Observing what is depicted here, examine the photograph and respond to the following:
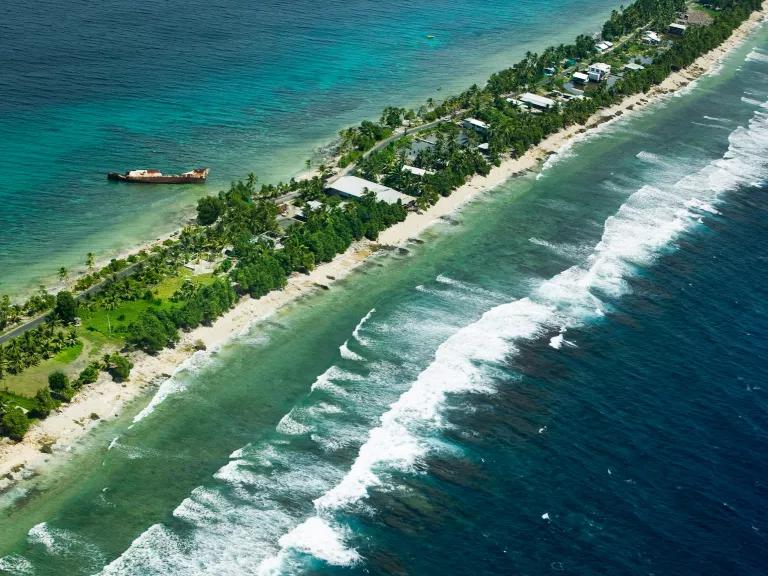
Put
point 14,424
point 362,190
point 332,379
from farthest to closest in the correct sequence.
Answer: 1. point 362,190
2. point 332,379
3. point 14,424

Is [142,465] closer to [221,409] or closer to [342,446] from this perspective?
[221,409]

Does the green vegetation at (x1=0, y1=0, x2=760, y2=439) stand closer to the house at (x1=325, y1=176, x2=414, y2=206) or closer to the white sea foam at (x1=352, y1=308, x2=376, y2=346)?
the house at (x1=325, y1=176, x2=414, y2=206)

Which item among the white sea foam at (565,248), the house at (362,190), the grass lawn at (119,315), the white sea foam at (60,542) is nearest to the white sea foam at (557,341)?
the white sea foam at (565,248)

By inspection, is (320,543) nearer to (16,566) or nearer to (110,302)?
(16,566)

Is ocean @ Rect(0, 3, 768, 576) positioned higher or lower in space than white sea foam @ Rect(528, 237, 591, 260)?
lower

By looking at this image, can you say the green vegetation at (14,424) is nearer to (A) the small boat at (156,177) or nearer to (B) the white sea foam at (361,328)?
(B) the white sea foam at (361,328)

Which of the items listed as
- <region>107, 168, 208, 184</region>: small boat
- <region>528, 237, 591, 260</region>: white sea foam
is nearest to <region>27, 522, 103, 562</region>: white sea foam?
<region>107, 168, 208, 184</region>: small boat

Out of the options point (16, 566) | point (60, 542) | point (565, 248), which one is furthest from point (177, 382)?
point (565, 248)
